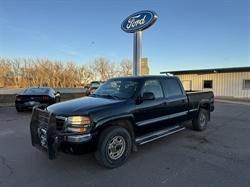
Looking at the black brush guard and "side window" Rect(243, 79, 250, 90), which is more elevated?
"side window" Rect(243, 79, 250, 90)

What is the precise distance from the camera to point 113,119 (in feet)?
11.4

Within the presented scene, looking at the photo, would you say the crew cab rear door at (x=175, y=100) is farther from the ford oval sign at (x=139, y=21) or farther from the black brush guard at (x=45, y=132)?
the ford oval sign at (x=139, y=21)

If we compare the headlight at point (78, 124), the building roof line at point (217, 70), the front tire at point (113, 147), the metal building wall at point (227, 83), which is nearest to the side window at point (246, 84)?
the metal building wall at point (227, 83)

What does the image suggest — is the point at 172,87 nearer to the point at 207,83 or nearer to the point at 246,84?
the point at 246,84

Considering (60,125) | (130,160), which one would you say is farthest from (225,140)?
(60,125)

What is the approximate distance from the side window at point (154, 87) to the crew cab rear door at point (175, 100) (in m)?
0.19

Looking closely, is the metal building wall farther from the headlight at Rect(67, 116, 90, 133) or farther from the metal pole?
the headlight at Rect(67, 116, 90, 133)

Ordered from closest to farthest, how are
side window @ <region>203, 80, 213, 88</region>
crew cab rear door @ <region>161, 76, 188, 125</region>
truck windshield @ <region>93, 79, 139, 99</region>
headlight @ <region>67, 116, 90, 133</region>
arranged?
1. headlight @ <region>67, 116, 90, 133</region>
2. truck windshield @ <region>93, 79, 139, 99</region>
3. crew cab rear door @ <region>161, 76, 188, 125</region>
4. side window @ <region>203, 80, 213, 88</region>

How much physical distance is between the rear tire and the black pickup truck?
942 mm

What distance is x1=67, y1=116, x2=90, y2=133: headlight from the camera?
3.16 meters

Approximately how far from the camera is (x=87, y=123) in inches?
125

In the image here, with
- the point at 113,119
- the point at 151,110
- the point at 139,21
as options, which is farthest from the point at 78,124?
the point at 139,21

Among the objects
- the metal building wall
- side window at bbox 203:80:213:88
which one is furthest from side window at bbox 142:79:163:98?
side window at bbox 203:80:213:88

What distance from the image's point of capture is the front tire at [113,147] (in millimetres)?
3347
